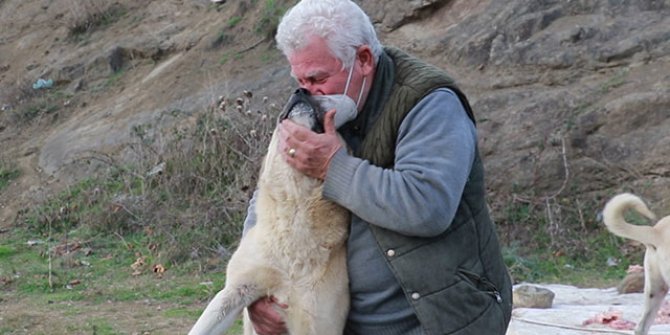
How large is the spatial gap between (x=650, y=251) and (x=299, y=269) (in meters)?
5.02

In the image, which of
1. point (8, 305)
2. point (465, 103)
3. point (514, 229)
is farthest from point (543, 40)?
point (465, 103)

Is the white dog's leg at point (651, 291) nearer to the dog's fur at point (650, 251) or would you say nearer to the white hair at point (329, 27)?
the dog's fur at point (650, 251)

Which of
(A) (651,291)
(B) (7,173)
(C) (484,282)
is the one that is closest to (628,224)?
(A) (651,291)

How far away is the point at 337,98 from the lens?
2.64 meters

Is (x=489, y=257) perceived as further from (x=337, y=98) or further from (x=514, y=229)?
(x=514, y=229)

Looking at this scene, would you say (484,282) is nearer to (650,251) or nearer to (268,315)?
(268,315)

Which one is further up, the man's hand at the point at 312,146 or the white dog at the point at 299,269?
the man's hand at the point at 312,146

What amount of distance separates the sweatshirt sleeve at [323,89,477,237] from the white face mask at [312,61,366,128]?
103 mm

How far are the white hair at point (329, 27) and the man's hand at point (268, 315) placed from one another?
0.63 metres

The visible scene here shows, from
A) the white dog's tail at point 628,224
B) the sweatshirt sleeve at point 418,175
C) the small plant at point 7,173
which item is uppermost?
the sweatshirt sleeve at point 418,175

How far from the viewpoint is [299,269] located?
2.70m

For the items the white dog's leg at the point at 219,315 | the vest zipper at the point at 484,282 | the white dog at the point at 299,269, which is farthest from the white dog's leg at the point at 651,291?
the white dog's leg at the point at 219,315

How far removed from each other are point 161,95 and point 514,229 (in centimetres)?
569

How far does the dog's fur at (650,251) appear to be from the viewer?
6.85 meters
